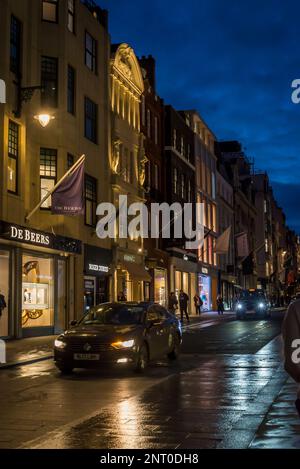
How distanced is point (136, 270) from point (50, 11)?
15.1 metres

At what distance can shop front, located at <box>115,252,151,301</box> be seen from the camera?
3659cm

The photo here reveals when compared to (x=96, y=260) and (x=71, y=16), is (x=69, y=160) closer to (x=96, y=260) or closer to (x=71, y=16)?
(x=96, y=260)

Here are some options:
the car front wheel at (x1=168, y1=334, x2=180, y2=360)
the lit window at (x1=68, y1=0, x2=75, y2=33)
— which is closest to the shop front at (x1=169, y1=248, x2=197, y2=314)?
the lit window at (x1=68, y1=0, x2=75, y2=33)

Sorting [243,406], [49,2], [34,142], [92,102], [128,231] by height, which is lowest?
[243,406]

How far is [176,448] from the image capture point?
7.37 m

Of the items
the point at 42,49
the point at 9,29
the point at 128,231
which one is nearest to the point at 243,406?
the point at 9,29

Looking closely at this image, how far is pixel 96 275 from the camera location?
32.8m

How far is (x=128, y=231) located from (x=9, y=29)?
51.7ft

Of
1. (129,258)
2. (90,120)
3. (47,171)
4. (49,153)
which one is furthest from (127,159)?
(47,171)

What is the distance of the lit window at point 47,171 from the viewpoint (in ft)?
91.3

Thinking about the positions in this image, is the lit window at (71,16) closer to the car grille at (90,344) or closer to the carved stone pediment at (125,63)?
the carved stone pediment at (125,63)

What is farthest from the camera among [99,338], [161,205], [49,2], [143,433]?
[161,205]

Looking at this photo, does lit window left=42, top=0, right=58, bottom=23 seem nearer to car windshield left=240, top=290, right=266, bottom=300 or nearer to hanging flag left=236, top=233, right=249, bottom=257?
car windshield left=240, top=290, right=266, bottom=300
